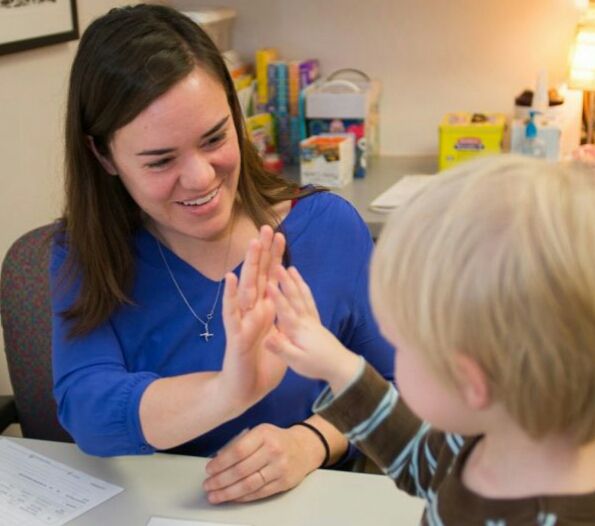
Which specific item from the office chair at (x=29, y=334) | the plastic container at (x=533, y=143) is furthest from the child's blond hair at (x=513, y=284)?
the plastic container at (x=533, y=143)

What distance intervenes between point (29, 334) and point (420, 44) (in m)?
1.60

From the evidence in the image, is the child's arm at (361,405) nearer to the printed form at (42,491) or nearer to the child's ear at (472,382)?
the child's ear at (472,382)

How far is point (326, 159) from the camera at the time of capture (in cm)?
240

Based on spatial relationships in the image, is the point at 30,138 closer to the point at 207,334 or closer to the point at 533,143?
the point at 207,334

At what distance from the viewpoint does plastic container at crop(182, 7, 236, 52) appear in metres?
2.49

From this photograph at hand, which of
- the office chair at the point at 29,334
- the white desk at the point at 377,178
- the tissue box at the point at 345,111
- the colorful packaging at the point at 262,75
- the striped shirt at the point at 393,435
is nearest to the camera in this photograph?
the striped shirt at the point at 393,435

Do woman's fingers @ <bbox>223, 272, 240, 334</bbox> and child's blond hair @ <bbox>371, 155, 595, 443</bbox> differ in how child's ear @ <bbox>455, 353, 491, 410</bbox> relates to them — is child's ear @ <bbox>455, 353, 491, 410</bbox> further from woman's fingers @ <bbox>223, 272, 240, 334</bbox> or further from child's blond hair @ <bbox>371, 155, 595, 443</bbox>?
woman's fingers @ <bbox>223, 272, 240, 334</bbox>

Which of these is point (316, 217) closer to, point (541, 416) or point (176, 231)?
point (176, 231)

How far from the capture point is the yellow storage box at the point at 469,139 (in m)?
2.39

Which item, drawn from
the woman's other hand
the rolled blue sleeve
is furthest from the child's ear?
the rolled blue sleeve

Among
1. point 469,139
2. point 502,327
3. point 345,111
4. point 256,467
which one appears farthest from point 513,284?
point 345,111

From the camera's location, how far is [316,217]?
1.43 metres

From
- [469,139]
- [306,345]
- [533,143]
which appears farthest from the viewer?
[469,139]

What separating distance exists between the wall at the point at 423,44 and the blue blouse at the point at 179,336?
1328mm
